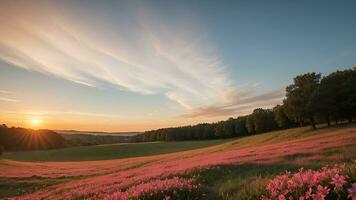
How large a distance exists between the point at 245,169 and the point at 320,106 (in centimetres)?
5227

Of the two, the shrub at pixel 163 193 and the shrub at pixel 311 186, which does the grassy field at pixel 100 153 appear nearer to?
the shrub at pixel 163 193

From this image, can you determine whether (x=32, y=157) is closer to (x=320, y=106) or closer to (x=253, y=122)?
(x=253, y=122)

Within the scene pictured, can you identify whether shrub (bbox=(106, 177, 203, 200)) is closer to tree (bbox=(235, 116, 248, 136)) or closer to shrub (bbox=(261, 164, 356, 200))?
shrub (bbox=(261, 164, 356, 200))

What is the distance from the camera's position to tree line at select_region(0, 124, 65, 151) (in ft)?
435

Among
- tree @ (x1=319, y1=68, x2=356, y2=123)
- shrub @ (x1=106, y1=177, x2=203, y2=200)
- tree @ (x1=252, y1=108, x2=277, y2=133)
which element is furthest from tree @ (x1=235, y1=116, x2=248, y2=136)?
shrub @ (x1=106, y1=177, x2=203, y2=200)

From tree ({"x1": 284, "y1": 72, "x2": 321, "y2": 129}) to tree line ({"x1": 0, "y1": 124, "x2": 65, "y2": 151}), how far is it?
348 ft

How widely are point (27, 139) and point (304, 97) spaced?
382ft

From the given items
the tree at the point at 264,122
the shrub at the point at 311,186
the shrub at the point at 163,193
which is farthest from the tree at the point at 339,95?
the shrub at the point at 311,186

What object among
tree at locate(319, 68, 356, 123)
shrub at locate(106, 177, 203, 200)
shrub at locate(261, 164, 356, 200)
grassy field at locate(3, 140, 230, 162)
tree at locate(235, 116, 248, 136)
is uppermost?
tree at locate(319, 68, 356, 123)

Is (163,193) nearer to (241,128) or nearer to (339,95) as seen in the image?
(339,95)

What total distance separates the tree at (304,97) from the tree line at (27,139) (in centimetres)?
10621

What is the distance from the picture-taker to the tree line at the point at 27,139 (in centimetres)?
13262

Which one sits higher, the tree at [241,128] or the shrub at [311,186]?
the tree at [241,128]

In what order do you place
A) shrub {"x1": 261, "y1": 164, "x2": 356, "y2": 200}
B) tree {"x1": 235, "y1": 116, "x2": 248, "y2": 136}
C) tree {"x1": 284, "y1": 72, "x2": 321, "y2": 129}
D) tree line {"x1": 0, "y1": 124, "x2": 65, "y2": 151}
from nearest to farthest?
shrub {"x1": 261, "y1": 164, "x2": 356, "y2": 200} < tree {"x1": 284, "y1": 72, "x2": 321, "y2": 129} < tree line {"x1": 0, "y1": 124, "x2": 65, "y2": 151} < tree {"x1": 235, "y1": 116, "x2": 248, "y2": 136}
